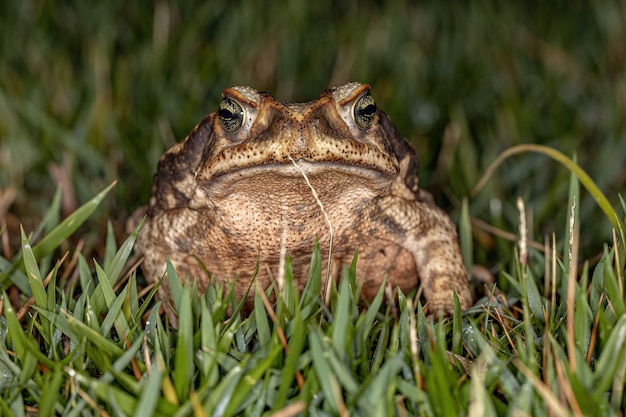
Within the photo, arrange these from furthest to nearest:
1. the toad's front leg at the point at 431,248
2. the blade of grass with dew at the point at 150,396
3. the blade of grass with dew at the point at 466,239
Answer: the blade of grass with dew at the point at 466,239 → the toad's front leg at the point at 431,248 → the blade of grass with dew at the point at 150,396

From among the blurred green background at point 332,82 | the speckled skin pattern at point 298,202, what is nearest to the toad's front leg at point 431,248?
the speckled skin pattern at point 298,202

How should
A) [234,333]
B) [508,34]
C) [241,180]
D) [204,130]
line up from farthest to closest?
[508,34], [204,130], [241,180], [234,333]

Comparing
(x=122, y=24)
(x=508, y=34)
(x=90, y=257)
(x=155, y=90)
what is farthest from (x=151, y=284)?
(x=508, y=34)

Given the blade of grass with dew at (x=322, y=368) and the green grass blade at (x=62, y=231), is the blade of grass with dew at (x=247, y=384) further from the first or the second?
the green grass blade at (x=62, y=231)

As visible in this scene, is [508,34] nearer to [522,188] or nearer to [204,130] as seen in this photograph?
[522,188]

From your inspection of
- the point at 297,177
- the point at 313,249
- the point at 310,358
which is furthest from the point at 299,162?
the point at 310,358

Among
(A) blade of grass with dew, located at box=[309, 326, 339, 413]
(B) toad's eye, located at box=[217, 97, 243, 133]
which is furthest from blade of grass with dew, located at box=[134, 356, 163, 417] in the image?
(B) toad's eye, located at box=[217, 97, 243, 133]

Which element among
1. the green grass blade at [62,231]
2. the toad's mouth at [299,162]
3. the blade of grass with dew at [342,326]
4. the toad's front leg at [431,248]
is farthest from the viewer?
the toad's front leg at [431,248]

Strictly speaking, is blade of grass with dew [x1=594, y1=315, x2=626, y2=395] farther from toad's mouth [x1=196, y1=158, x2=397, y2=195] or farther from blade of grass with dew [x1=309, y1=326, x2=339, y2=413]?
toad's mouth [x1=196, y1=158, x2=397, y2=195]
